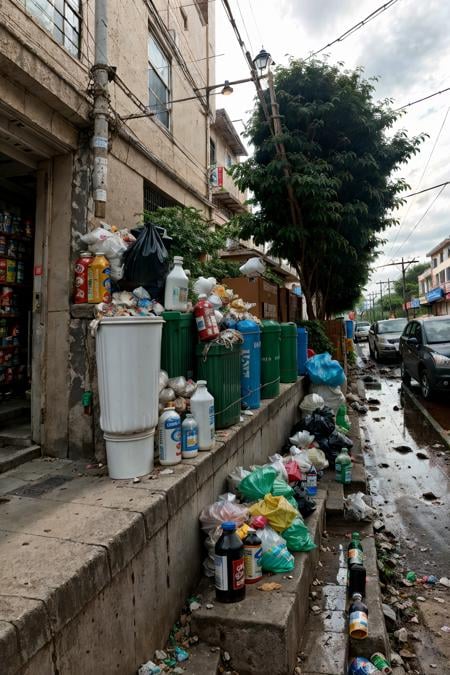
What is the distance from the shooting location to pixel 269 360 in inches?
195

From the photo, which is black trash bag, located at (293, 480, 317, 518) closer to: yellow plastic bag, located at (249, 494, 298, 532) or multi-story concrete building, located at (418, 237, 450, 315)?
yellow plastic bag, located at (249, 494, 298, 532)

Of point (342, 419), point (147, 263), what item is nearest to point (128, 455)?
point (147, 263)

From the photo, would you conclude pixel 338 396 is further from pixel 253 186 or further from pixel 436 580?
pixel 253 186

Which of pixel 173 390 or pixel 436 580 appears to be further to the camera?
pixel 436 580

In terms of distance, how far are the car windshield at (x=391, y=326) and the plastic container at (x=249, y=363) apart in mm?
14811

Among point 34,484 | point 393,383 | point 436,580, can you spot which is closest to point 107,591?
point 34,484

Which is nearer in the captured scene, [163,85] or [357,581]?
[357,581]

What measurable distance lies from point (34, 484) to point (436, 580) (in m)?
3.10

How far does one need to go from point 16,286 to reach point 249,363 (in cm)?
285

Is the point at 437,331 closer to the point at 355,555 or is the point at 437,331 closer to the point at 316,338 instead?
the point at 316,338

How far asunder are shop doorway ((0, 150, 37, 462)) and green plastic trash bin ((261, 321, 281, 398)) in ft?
8.22

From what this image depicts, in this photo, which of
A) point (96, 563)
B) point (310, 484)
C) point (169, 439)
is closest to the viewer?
point (96, 563)

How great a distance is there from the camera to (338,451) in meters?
5.25

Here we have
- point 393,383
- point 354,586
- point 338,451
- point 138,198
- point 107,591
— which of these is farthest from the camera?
point 393,383
